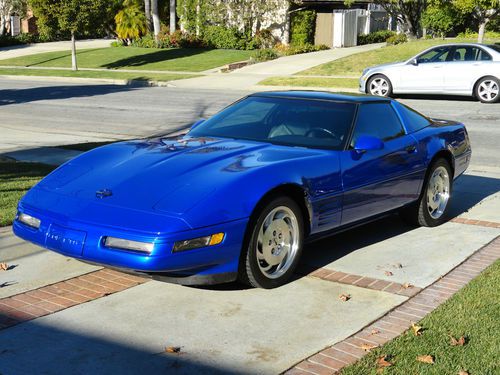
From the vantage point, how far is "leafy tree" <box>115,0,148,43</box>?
44438 mm

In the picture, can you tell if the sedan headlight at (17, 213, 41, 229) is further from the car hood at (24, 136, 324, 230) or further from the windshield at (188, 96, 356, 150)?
the windshield at (188, 96, 356, 150)

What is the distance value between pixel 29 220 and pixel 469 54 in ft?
55.1

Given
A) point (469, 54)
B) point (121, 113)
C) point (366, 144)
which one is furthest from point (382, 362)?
point (469, 54)

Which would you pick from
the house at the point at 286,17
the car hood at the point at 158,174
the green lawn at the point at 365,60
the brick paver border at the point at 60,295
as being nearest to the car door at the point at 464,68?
the green lawn at the point at 365,60

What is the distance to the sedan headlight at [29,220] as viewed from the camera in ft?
16.8

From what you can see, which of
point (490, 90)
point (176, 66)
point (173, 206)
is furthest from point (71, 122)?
point (176, 66)

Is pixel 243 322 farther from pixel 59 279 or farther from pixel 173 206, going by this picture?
pixel 59 279

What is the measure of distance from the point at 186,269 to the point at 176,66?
97.4ft

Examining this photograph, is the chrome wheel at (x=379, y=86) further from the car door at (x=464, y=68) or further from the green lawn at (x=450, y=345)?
the green lawn at (x=450, y=345)

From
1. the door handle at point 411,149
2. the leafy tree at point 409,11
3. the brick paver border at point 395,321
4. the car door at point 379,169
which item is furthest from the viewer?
the leafy tree at point 409,11

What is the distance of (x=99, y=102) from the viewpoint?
20688 millimetres

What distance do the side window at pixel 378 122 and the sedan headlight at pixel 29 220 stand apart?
259 centimetres

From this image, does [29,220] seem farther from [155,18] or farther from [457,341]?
[155,18]

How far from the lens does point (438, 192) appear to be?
7328 mm
